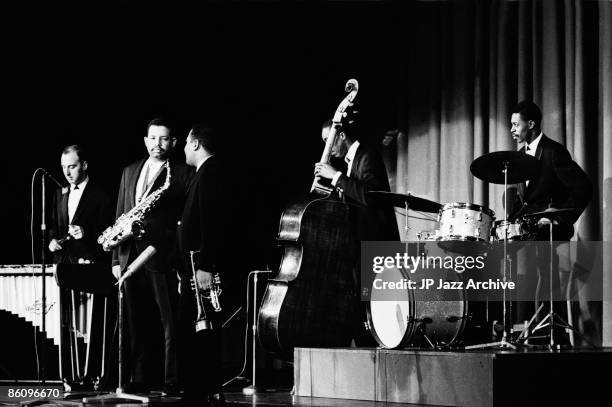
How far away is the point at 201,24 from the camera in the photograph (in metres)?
8.18

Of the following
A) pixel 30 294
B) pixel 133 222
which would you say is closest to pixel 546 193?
pixel 133 222

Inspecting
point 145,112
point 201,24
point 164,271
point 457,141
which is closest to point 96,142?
point 145,112

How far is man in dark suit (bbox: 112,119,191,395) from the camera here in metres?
5.66

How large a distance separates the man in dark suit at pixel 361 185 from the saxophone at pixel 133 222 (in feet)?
3.23

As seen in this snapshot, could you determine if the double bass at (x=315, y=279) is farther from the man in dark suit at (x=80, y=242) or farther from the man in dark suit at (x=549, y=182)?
the man in dark suit at (x=80, y=242)

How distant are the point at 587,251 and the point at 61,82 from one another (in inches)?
177

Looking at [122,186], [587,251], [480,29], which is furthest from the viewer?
[480,29]

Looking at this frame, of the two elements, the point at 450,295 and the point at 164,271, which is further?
the point at 164,271

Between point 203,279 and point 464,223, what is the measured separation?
166cm

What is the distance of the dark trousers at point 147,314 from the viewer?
224 inches

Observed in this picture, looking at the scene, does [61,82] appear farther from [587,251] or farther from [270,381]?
[587,251]

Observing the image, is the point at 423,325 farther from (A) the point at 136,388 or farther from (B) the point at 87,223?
(B) the point at 87,223

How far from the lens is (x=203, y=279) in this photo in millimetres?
4867

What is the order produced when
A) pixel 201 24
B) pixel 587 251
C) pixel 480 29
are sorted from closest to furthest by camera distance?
pixel 587 251 < pixel 480 29 < pixel 201 24
